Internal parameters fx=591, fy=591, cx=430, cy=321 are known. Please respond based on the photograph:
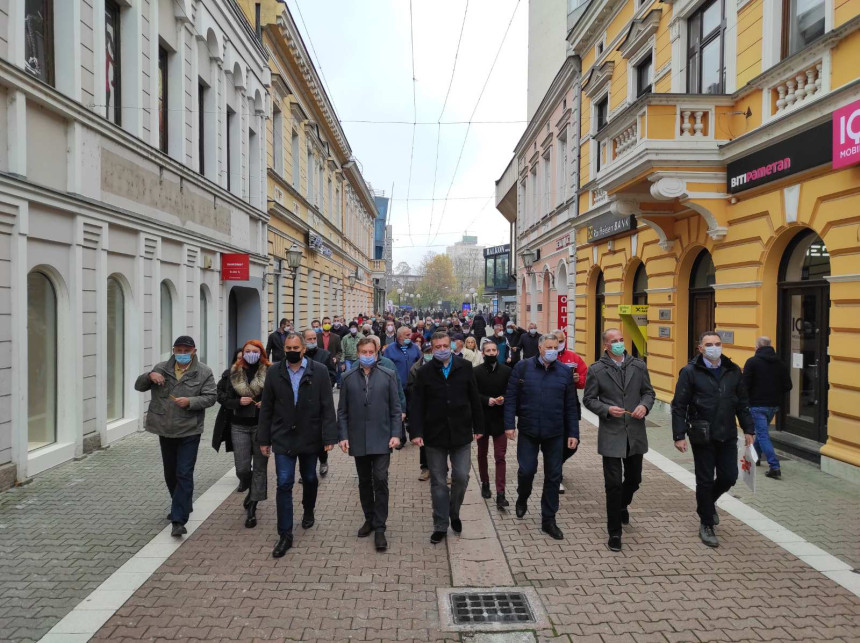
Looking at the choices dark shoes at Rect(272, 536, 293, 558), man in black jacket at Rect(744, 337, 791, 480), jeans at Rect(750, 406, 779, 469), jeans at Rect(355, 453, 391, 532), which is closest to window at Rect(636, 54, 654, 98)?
man in black jacket at Rect(744, 337, 791, 480)

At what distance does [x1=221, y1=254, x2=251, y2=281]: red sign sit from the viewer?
1391 centimetres

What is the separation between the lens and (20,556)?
4812mm

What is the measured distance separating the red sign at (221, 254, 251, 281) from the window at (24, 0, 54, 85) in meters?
6.49

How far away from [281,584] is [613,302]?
493 inches

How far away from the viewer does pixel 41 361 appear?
752 centimetres

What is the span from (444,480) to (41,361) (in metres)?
5.60

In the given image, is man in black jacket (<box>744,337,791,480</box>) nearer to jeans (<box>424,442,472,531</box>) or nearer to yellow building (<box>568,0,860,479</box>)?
yellow building (<box>568,0,860,479</box>)

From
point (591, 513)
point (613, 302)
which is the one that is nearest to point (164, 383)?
point (591, 513)

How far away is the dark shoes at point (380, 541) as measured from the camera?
503 cm

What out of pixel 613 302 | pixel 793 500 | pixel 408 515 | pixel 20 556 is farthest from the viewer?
pixel 613 302

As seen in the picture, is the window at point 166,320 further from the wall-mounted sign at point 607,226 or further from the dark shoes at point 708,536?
the wall-mounted sign at point 607,226

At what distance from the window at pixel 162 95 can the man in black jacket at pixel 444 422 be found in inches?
317

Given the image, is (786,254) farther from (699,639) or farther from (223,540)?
(223,540)

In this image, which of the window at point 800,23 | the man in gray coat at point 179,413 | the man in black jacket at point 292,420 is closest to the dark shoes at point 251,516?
the man in gray coat at point 179,413
